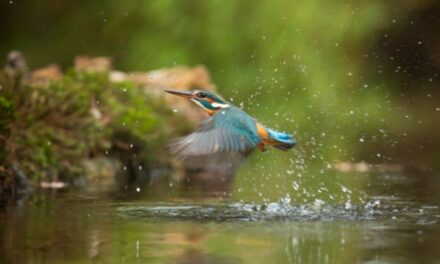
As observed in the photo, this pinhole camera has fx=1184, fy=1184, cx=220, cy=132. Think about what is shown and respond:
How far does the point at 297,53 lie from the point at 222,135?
24.5 ft

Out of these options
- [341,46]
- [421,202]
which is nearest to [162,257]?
[421,202]

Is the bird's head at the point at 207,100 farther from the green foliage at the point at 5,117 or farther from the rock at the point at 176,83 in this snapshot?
the rock at the point at 176,83

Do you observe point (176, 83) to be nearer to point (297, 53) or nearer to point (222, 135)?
point (297, 53)

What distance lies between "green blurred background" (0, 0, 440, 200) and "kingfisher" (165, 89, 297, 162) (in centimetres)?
501

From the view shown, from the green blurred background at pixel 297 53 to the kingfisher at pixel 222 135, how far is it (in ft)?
16.4

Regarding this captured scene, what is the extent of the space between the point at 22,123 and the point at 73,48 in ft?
23.8

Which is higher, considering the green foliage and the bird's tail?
the green foliage

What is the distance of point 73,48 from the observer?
55.7ft

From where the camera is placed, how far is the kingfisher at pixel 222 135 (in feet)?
24.4

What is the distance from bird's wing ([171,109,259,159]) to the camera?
7402 mm

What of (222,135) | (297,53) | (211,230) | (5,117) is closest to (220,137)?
(222,135)

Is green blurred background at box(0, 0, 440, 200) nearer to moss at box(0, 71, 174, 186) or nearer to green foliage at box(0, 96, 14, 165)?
moss at box(0, 71, 174, 186)

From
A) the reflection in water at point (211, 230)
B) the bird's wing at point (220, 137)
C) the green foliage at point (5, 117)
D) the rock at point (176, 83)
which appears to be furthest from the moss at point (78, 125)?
the bird's wing at point (220, 137)

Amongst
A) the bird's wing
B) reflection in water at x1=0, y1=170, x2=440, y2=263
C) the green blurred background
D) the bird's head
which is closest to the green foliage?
reflection in water at x1=0, y1=170, x2=440, y2=263
